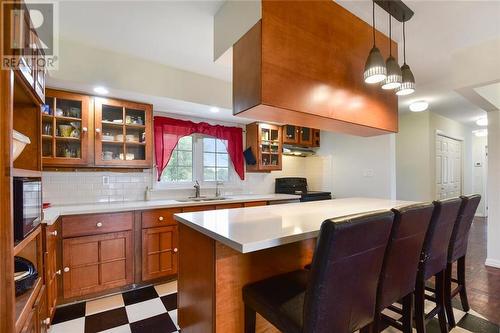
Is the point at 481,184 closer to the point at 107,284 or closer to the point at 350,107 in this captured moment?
the point at 350,107

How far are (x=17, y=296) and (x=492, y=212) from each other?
4748 millimetres

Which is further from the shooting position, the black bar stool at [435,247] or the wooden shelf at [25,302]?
the black bar stool at [435,247]

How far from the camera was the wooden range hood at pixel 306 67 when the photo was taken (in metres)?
1.40

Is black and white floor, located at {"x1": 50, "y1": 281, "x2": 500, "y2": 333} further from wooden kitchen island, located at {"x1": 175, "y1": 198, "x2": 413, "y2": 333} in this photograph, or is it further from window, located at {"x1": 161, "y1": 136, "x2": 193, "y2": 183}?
window, located at {"x1": 161, "y1": 136, "x2": 193, "y2": 183}

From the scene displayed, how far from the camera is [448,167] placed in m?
5.27

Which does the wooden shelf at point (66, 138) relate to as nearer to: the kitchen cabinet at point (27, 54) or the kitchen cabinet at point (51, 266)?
the kitchen cabinet at point (51, 266)

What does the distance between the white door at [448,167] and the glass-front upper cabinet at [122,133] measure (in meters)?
5.26

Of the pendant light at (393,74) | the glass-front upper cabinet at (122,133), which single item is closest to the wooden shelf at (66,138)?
the glass-front upper cabinet at (122,133)

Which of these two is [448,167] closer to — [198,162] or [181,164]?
Result: [198,162]

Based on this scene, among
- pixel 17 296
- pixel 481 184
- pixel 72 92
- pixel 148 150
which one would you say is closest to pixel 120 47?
pixel 72 92

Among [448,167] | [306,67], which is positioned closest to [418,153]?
[448,167]

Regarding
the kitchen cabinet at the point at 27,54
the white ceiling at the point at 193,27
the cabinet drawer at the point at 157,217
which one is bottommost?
the cabinet drawer at the point at 157,217

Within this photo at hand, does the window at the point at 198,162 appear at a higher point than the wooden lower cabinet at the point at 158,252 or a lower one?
higher

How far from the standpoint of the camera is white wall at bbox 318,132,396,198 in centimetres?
377
